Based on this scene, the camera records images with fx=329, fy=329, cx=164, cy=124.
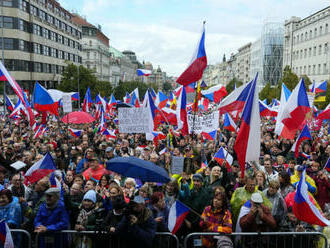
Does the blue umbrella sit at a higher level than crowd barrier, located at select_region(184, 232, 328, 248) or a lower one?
higher

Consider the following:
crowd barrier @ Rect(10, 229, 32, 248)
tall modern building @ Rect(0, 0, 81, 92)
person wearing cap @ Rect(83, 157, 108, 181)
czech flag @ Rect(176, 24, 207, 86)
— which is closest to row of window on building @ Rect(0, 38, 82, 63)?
tall modern building @ Rect(0, 0, 81, 92)

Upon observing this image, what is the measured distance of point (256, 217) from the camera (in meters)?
4.54

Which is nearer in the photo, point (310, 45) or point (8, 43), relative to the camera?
point (8, 43)

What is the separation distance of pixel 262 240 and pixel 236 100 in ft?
15.9

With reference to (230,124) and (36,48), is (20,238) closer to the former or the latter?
(230,124)

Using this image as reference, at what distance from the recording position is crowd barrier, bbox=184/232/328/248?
4.57m

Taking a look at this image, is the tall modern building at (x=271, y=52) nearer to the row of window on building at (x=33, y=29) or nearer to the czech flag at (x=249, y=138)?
the row of window on building at (x=33, y=29)

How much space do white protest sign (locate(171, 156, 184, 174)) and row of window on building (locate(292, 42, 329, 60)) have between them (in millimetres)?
46420

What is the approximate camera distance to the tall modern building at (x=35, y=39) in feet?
136

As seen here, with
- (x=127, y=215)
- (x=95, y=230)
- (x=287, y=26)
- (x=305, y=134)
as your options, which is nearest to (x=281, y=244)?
(x=127, y=215)

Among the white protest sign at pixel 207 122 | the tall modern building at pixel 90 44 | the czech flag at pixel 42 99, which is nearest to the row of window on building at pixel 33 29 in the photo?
the tall modern building at pixel 90 44

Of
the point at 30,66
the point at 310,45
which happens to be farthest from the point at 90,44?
the point at 310,45

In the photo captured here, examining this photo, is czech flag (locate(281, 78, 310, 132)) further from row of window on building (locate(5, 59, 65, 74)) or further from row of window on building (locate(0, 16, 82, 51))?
row of window on building (locate(5, 59, 65, 74))

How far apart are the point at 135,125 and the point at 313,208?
558 cm
